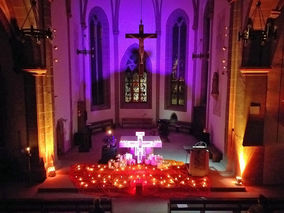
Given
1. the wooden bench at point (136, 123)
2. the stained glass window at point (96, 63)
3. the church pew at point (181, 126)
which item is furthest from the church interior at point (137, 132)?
the wooden bench at point (136, 123)

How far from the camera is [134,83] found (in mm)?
18344

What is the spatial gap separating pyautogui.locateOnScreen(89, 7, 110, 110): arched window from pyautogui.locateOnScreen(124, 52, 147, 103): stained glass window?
137cm

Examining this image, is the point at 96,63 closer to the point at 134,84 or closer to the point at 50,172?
the point at 134,84

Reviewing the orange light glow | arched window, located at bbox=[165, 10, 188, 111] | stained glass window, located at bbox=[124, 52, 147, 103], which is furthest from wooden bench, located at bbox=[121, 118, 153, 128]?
the orange light glow

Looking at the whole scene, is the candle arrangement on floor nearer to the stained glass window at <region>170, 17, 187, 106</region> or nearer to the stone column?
the stone column

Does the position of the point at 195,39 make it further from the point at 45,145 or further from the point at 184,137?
the point at 45,145

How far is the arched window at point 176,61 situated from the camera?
17016 millimetres

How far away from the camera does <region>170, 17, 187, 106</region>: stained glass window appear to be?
55.9 feet

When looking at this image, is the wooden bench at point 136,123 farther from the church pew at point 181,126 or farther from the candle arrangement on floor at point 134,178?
the candle arrangement on floor at point 134,178

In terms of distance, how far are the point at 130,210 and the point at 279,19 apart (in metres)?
7.34

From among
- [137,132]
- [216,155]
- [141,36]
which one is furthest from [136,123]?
[216,155]

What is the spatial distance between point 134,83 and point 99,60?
274 centimetres

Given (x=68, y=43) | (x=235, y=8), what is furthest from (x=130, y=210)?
(x=68, y=43)

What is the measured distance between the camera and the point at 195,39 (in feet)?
52.1
